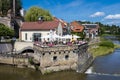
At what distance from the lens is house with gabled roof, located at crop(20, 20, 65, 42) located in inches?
2277

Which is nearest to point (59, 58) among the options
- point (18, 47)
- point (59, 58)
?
point (59, 58)

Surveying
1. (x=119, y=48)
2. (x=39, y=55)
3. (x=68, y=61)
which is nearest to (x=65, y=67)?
(x=68, y=61)

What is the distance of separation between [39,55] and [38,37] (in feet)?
63.0

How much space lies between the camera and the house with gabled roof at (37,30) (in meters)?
57.8

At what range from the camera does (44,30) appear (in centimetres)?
5788

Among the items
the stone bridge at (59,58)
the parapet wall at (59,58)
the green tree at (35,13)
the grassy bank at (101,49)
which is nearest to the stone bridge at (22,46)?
the stone bridge at (59,58)

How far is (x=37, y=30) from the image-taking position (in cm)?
5850

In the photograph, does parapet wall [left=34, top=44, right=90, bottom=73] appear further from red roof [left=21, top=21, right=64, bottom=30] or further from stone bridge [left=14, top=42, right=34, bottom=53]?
red roof [left=21, top=21, right=64, bottom=30]

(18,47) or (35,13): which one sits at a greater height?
(35,13)

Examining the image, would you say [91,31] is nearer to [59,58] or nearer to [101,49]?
[101,49]

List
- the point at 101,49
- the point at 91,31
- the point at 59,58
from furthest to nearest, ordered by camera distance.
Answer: the point at 91,31
the point at 101,49
the point at 59,58

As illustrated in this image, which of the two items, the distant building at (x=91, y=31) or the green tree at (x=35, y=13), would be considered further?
the distant building at (x=91, y=31)

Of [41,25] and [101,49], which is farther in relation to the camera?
[101,49]

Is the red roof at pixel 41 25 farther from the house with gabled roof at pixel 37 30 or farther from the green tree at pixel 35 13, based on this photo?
the green tree at pixel 35 13
